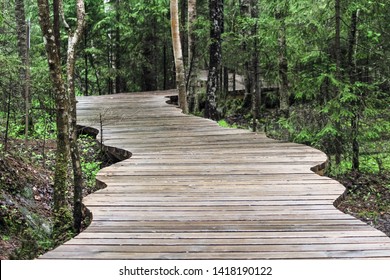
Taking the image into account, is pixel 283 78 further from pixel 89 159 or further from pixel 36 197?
pixel 36 197

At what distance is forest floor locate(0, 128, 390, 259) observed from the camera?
6246mm

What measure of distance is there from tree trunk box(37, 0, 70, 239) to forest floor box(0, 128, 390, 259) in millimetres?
327

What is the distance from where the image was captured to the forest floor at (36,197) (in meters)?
6.25

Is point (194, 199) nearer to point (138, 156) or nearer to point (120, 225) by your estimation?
point (120, 225)

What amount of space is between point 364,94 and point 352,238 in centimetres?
893

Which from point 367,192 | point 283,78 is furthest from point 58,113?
point 283,78

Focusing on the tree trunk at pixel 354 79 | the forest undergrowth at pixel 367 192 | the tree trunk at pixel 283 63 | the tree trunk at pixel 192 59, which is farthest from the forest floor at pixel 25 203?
the tree trunk at pixel 283 63

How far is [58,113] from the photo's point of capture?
627 centimetres

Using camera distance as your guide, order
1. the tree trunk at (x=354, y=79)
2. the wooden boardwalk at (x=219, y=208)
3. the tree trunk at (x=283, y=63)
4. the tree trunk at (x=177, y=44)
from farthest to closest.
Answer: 1. the tree trunk at (x=283, y=63)
2. the tree trunk at (x=177, y=44)
3. the tree trunk at (x=354, y=79)
4. the wooden boardwalk at (x=219, y=208)

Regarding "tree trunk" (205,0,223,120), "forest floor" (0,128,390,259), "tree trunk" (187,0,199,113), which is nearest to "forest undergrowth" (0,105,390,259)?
"forest floor" (0,128,390,259)

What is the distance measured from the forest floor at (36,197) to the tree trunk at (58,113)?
33cm

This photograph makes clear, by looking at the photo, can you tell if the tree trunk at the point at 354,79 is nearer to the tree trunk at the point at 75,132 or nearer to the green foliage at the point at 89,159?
the green foliage at the point at 89,159

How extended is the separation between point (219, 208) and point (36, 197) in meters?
4.27

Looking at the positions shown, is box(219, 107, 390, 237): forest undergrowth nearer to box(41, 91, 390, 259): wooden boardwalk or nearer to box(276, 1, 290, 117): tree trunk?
box(276, 1, 290, 117): tree trunk
